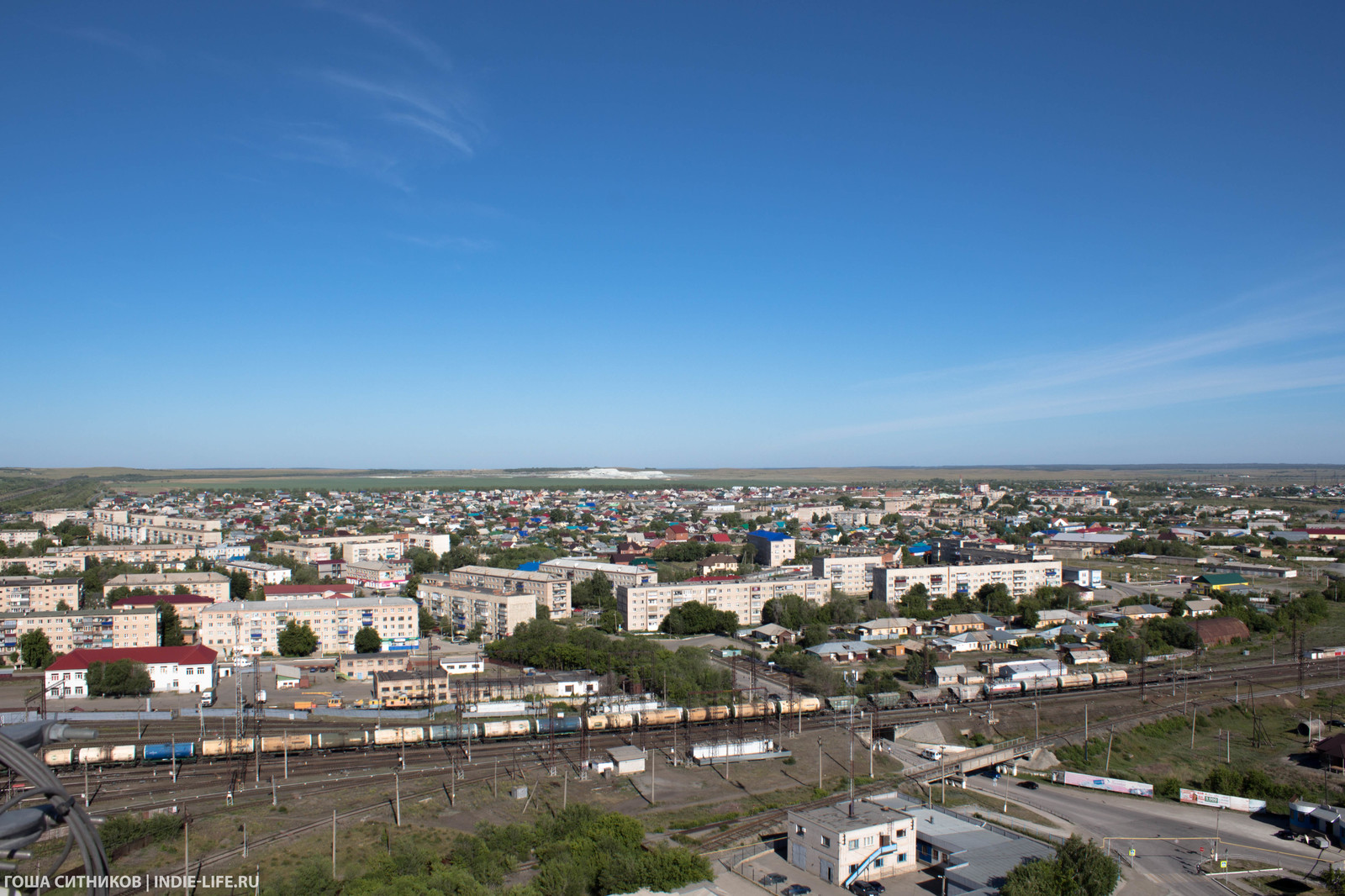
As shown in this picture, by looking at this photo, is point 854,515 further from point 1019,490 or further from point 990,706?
point 990,706

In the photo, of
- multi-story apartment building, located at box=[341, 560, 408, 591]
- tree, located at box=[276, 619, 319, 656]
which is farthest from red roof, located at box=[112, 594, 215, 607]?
multi-story apartment building, located at box=[341, 560, 408, 591]

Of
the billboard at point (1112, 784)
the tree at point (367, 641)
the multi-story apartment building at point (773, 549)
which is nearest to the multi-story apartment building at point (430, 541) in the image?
the multi-story apartment building at point (773, 549)

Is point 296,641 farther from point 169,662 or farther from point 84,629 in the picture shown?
point 84,629

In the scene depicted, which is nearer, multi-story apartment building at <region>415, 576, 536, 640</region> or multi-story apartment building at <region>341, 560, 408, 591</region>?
multi-story apartment building at <region>415, 576, 536, 640</region>

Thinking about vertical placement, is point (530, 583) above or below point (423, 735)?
above

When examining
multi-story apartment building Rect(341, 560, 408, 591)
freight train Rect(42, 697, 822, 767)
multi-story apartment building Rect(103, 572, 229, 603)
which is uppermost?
multi-story apartment building Rect(103, 572, 229, 603)

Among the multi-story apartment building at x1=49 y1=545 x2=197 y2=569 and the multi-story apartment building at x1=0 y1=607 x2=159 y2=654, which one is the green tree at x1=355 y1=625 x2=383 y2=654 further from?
the multi-story apartment building at x1=49 y1=545 x2=197 y2=569

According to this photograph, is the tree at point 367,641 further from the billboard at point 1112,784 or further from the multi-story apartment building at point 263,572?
the billboard at point 1112,784

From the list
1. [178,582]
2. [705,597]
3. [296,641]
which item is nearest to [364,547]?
[178,582]
